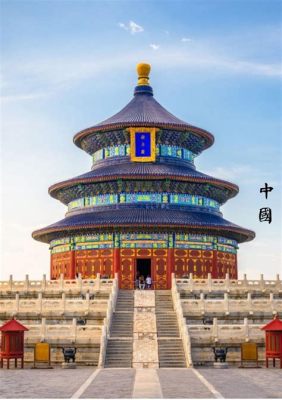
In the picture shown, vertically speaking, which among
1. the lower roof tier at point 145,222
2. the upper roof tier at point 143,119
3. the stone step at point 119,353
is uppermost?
the upper roof tier at point 143,119

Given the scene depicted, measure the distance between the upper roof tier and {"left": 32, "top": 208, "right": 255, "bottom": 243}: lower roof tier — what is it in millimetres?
7145

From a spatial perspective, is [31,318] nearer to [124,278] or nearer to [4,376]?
[4,376]

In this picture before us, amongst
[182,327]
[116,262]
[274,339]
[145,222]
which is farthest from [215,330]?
[116,262]

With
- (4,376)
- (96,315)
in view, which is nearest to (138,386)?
(4,376)

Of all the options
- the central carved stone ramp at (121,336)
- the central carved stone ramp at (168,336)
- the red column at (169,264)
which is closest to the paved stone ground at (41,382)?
the central carved stone ramp at (121,336)

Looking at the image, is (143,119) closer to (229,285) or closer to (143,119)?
(143,119)

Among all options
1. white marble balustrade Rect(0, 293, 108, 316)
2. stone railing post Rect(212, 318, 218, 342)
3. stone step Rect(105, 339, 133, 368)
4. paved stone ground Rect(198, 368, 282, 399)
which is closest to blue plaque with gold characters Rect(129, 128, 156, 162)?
white marble balustrade Rect(0, 293, 108, 316)

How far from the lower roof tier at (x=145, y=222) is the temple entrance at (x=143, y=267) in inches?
99.7

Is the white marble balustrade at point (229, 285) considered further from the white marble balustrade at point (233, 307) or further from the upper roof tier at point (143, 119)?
the upper roof tier at point (143, 119)

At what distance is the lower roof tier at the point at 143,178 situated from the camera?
186ft

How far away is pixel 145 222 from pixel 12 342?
22.9 m

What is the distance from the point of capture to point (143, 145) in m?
60.3

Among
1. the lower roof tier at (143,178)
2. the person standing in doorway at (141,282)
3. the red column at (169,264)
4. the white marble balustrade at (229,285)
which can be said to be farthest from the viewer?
the lower roof tier at (143,178)

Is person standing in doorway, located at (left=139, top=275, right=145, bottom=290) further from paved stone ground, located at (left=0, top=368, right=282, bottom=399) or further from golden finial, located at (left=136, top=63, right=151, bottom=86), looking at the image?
paved stone ground, located at (left=0, top=368, right=282, bottom=399)
